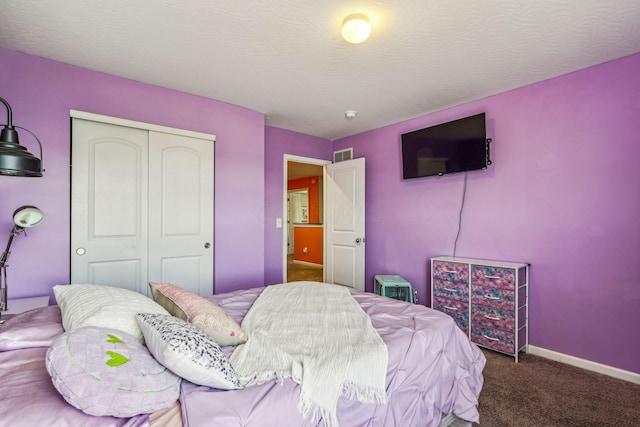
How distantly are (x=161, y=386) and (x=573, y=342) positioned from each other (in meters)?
3.12

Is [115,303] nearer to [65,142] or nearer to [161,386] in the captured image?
[161,386]

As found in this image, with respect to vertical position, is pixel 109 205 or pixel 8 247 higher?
pixel 109 205

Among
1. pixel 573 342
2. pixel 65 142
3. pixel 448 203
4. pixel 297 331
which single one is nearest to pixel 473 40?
pixel 448 203

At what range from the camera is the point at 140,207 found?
2723 mm

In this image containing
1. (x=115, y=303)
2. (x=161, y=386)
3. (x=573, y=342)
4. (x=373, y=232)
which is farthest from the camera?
(x=373, y=232)

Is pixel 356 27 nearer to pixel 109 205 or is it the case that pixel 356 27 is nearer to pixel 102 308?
pixel 102 308

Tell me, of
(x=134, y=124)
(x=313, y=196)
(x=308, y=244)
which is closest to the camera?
(x=134, y=124)

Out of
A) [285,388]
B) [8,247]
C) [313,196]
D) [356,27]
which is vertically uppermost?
[356,27]

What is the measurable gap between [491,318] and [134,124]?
359cm

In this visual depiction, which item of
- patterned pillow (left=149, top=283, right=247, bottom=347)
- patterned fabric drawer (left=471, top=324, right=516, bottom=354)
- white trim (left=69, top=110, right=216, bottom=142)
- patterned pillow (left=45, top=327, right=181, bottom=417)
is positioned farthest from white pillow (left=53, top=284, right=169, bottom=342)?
patterned fabric drawer (left=471, top=324, right=516, bottom=354)

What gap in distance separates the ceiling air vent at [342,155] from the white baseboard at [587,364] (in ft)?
10.1

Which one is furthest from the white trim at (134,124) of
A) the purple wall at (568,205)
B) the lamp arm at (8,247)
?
the purple wall at (568,205)

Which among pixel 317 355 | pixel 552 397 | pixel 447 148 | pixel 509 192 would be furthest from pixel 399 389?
pixel 447 148

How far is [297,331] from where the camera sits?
1.58 meters
